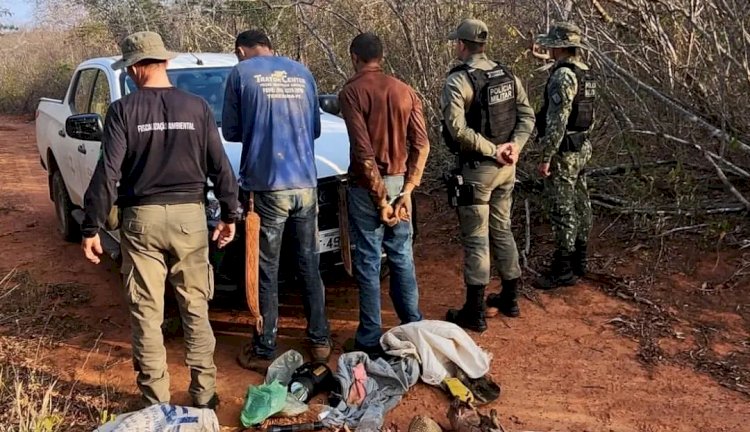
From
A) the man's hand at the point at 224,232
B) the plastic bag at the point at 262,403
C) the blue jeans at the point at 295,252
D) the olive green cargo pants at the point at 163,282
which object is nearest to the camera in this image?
the olive green cargo pants at the point at 163,282

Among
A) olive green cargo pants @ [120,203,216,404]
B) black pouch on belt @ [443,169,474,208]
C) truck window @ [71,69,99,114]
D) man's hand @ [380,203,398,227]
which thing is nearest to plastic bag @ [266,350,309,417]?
olive green cargo pants @ [120,203,216,404]

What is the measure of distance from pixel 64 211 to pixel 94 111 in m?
1.47

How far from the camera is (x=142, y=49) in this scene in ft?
10.4

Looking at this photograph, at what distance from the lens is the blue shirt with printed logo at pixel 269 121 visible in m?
3.77

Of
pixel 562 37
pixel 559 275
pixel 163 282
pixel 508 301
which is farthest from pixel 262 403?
pixel 562 37

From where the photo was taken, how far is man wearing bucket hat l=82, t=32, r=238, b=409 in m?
3.15

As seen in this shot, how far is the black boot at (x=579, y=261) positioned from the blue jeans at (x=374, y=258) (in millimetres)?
1611

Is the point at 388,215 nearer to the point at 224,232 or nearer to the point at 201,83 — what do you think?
the point at 224,232

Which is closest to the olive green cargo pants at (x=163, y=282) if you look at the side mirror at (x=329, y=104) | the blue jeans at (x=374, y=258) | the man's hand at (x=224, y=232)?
the man's hand at (x=224, y=232)

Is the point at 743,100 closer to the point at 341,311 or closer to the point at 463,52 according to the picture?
the point at 463,52

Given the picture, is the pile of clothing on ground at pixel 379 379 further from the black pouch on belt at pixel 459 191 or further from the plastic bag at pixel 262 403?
the black pouch on belt at pixel 459 191

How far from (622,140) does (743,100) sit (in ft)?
3.24

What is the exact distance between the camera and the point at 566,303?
15.8 ft

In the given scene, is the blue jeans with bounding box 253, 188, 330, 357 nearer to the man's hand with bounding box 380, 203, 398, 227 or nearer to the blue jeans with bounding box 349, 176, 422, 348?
the blue jeans with bounding box 349, 176, 422, 348
